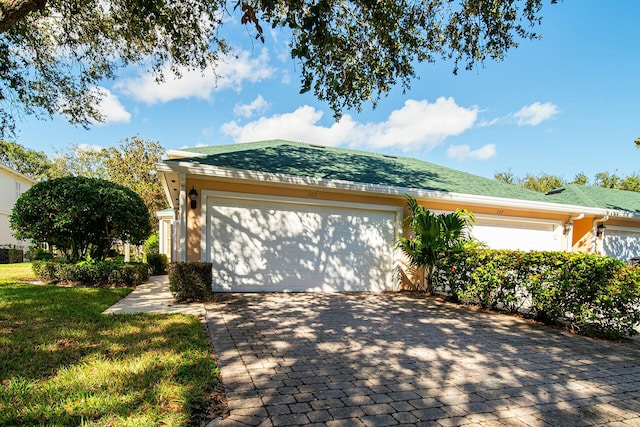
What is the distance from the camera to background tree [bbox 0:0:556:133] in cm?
478

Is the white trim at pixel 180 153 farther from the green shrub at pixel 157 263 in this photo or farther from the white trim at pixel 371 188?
the green shrub at pixel 157 263

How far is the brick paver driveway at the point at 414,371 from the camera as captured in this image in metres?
2.52

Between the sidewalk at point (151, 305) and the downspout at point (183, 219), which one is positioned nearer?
the sidewalk at point (151, 305)

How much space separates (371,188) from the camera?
8.35 meters

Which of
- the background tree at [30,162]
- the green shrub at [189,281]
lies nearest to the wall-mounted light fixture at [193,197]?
the green shrub at [189,281]

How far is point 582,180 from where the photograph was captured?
34.8m

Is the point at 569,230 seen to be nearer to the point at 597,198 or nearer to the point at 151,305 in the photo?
the point at 597,198

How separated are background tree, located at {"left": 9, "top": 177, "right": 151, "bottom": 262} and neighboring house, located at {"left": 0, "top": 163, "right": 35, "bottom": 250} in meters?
13.3

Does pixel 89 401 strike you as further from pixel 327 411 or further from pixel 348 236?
pixel 348 236

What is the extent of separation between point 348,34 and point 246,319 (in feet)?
16.6

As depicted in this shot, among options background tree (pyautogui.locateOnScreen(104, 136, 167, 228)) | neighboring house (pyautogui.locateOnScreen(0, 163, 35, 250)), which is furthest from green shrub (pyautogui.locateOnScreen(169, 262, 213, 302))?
neighboring house (pyautogui.locateOnScreen(0, 163, 35, 250))

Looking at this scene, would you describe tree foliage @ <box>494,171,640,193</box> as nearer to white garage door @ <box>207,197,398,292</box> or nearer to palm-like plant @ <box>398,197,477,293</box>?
palm-like plant @ <box>398,197,477,293</box>

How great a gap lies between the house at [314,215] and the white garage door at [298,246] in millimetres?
24

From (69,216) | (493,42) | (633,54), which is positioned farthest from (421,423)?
(633,54)
